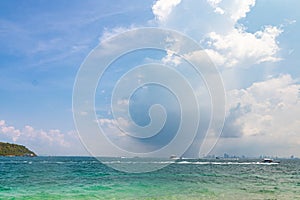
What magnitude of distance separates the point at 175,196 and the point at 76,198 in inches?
287

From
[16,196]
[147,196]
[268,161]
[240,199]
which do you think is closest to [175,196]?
[147,196]

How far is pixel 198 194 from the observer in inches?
1106

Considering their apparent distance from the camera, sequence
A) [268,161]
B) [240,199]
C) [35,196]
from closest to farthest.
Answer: [240,199] → [35,196] → [268,161]

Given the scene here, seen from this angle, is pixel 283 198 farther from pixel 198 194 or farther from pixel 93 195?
pixel 93 195

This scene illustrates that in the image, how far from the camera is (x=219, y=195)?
2728 cm

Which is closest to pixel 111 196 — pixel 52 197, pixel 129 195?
pixel 129 195

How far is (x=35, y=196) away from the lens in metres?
27.0

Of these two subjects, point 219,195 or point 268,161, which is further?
point 268,161

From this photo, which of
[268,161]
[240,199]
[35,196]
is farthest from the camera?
[268,161]

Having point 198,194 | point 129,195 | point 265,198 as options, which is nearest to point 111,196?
point 129,195

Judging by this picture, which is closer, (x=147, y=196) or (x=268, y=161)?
(x=147, y=196)

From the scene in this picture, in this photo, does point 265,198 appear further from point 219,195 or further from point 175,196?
point 175,196

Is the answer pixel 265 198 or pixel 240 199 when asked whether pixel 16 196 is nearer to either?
pixel 240 199

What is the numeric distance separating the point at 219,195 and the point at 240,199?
2.27m
